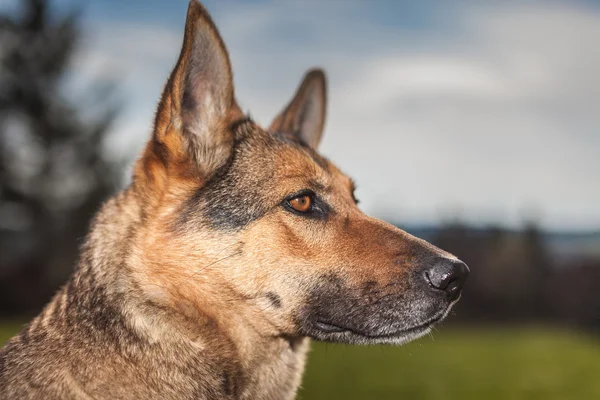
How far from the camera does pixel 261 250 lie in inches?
164

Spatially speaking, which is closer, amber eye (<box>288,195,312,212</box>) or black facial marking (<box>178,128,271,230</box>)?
black facial marking (<box>178,128,271,230</box>)

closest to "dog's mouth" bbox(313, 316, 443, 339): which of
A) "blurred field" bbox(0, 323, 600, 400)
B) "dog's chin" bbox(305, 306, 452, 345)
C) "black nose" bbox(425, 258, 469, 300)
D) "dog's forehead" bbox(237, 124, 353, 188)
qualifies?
"dog's chin" bbox(305, 306, 452, 345)

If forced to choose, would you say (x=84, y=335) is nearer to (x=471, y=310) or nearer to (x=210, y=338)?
(x=210, y=338)

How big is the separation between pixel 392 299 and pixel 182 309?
135 centimetres

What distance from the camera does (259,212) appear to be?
4.26 metres

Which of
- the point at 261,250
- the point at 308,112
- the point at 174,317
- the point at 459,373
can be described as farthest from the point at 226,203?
the point at 459,373

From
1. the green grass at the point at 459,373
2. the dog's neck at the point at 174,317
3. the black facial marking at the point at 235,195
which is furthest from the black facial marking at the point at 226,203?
the green grass at the point at 459,373

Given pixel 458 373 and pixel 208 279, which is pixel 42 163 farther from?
pixel 208 279

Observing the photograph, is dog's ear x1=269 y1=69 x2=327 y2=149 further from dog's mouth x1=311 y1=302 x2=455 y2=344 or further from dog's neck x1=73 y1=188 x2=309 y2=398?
dog's mouth x1=311 y1=302 x2=455 y2=344

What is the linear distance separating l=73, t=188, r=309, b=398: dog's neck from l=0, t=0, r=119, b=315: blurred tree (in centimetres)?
2808

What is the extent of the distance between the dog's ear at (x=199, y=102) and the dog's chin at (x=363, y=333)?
1.31 metres

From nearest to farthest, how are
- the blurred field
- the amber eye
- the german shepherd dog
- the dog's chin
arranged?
the german shepherd dog
the dog's chin
the amber eye
the blurred field

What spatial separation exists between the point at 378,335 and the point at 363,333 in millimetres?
103

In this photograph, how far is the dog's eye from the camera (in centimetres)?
433
